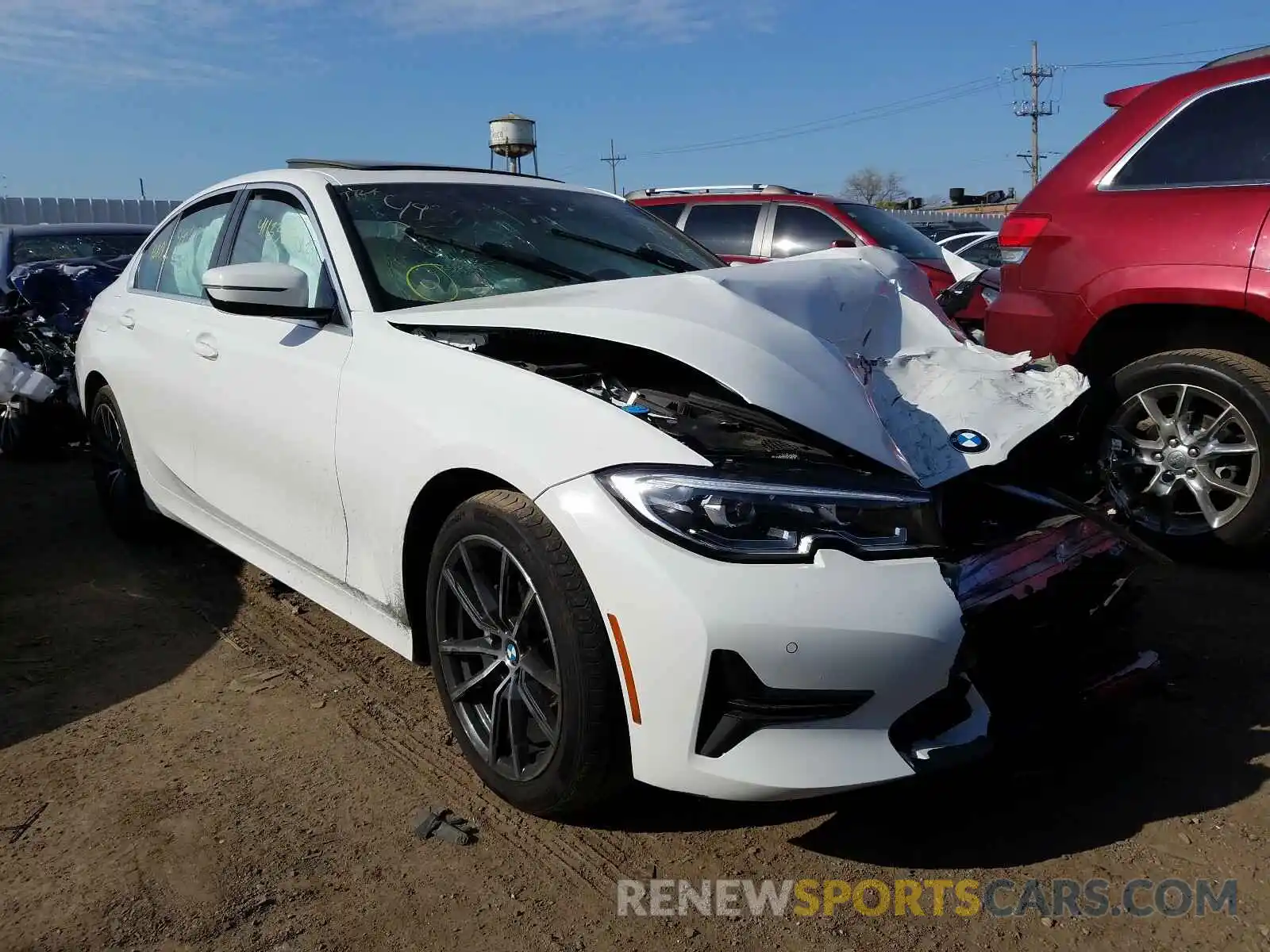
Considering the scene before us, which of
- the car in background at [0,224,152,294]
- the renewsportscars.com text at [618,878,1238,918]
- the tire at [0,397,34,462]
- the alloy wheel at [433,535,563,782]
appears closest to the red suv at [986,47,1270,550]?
the renewsportscars.com text at [618,878,1238,918]

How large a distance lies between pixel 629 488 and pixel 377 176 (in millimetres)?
2051

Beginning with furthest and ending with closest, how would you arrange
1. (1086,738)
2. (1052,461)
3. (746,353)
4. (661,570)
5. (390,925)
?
(1052,461) → (1086,738) → (746,353) → (390,925) → (661,570)

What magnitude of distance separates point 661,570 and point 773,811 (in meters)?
0.93

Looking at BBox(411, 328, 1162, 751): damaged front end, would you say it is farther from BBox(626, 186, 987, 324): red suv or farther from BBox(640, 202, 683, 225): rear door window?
BBox(640, 202, 683, 225): rear door window

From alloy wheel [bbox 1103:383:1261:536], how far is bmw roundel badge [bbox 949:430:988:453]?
5.21 feet

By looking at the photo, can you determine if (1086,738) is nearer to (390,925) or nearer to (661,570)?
(661,570)

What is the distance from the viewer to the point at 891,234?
9.69 meters

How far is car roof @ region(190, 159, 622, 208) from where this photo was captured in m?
3.55

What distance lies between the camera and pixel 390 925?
2213 millimetres

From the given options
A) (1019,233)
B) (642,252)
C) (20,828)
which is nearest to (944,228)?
(1019,233)

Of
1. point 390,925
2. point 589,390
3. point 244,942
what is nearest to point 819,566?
point 589,390

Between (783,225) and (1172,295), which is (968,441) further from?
(783,225)

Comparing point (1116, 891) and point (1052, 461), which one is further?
point (1052, 461)

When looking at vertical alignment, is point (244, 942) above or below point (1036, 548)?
below
